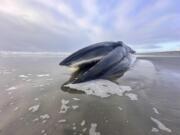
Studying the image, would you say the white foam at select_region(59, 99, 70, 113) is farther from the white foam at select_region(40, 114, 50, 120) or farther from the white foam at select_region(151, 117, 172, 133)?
the white foam at select_region(151, 117, 172, 133)

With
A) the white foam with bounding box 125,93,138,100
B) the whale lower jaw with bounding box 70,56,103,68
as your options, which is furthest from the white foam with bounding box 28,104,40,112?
the whale lower jaw with bounding box 70,56,103,68

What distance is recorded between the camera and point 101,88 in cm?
405

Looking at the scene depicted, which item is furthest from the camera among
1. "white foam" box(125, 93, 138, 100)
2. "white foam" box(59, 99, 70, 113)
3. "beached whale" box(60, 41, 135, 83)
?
"beached whale" box(60, 41, 135, 83)

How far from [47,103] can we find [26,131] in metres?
0.95

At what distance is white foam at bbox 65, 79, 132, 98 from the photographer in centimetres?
377

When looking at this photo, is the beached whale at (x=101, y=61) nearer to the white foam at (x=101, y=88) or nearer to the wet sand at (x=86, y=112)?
the white foam at (x=101, y=88)

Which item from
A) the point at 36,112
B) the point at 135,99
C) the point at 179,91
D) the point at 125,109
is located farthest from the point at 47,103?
the point at 179,91

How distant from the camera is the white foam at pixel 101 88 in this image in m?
3.77

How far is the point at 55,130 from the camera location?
232cm

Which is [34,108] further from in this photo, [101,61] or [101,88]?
[101,61]

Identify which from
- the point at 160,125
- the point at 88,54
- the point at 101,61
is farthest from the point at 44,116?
the point at 88,54

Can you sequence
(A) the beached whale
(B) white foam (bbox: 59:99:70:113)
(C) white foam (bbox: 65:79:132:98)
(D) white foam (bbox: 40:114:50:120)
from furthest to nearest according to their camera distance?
1. (A) the beached whale
2. (C) white foam (bbox: 65:79:132:98)
3. (B) white foam (bbox: 59:99:70:113)
4. (D) white foam (bbox: 40:114:50:120)

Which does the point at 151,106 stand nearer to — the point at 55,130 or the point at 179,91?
the point at 179,91

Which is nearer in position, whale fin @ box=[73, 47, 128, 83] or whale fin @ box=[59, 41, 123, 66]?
whale fin @ box=[73, 47, 128, 83]
